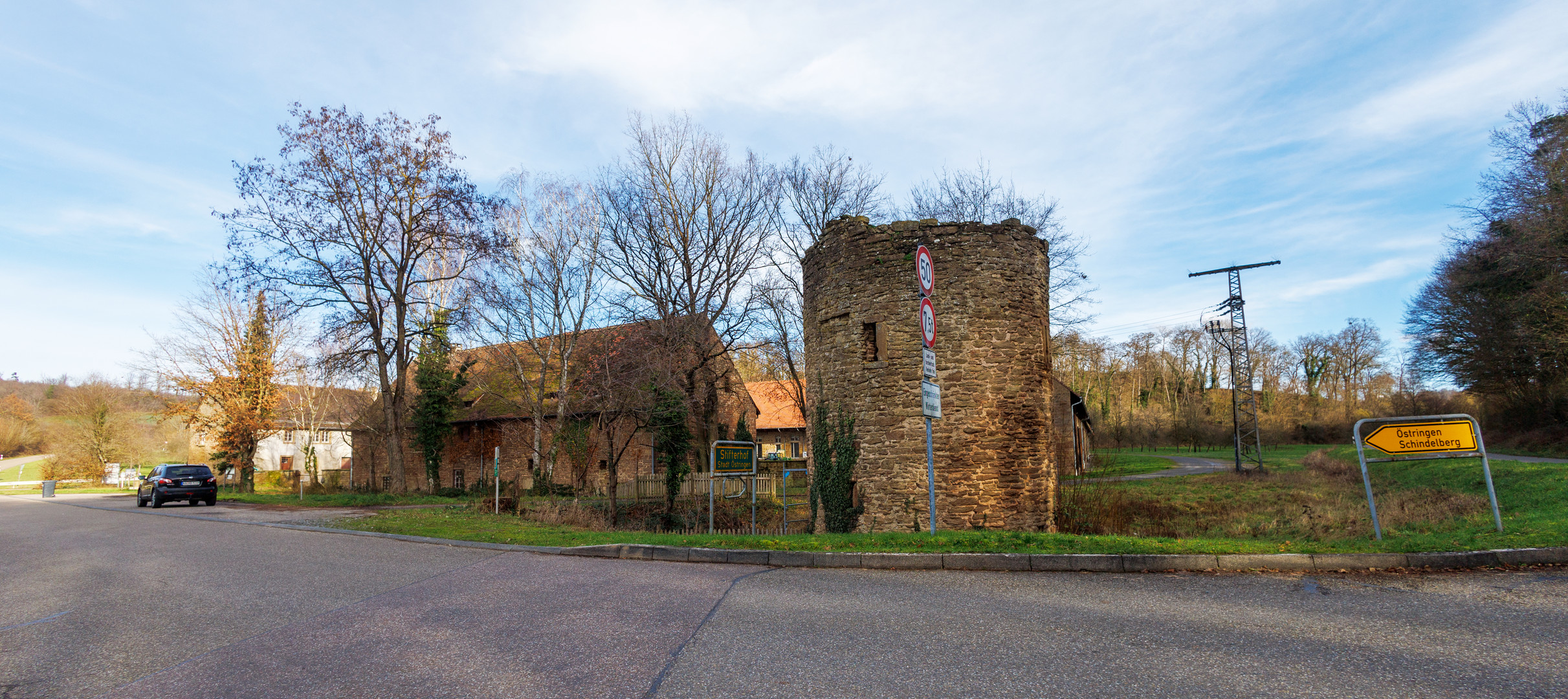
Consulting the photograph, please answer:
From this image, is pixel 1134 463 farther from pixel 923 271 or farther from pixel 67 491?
pixel 67 491

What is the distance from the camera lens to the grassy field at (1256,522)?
766cm

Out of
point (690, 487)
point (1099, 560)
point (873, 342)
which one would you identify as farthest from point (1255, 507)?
point (690, 487)

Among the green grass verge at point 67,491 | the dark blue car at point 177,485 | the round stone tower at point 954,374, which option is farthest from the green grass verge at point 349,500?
the round stone tower at point 954,374

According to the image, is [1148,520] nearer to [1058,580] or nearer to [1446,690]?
[1058,580]

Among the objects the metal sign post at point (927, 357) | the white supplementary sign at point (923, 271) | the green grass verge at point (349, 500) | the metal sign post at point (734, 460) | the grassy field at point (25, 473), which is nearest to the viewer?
the metal sign post at point (927, 357)

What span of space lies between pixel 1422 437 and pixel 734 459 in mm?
10401

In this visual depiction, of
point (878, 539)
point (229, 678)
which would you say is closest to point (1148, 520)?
point (878, 539)

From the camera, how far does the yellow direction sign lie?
303 inches

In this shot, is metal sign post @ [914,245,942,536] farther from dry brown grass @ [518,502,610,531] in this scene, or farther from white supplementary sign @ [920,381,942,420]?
dry brown grass @ [518,502,610,531]

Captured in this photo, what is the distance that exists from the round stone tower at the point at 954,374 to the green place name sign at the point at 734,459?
2.54 metres

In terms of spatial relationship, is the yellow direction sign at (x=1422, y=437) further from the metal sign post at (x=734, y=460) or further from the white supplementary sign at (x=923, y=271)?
the metal sign post at (x=734, y=460)

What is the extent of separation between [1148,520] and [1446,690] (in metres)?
12.6

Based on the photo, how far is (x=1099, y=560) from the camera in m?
7.25

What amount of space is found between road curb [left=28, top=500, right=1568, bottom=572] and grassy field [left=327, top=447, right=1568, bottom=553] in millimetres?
203
